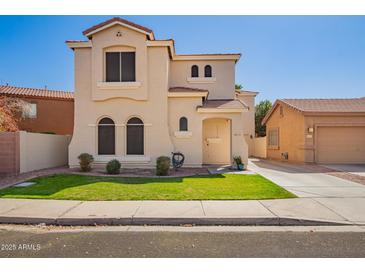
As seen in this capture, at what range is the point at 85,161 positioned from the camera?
12.0 metres

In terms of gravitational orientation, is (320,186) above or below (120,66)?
below

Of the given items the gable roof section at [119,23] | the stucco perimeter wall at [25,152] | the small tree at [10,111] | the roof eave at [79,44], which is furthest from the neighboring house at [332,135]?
the small tree at [10,111]

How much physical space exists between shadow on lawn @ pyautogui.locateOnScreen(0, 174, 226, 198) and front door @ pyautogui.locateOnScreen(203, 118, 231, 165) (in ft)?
15.2

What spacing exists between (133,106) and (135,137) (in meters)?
1.66

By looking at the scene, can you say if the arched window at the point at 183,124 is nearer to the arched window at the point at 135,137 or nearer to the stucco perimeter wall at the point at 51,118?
the arched window at the point at 135,137

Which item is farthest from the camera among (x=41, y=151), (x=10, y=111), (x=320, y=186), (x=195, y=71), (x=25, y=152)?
(x=10, y=111)

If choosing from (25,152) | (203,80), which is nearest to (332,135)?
(203,80)

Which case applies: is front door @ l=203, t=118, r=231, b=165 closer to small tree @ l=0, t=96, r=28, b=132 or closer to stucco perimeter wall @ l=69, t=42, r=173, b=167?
stucco perimeter wall @ l=69, t=42, r=173, b=167

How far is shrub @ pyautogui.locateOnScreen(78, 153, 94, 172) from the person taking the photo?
12.0 m

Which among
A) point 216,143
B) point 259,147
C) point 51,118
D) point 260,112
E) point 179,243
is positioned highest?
point 260,112

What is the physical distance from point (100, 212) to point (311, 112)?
14.5 metres

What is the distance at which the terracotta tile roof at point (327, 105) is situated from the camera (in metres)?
16.1

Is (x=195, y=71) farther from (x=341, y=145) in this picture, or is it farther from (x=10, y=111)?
(x=10, y=111)

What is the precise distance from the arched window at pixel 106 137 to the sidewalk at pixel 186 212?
21.2ft
